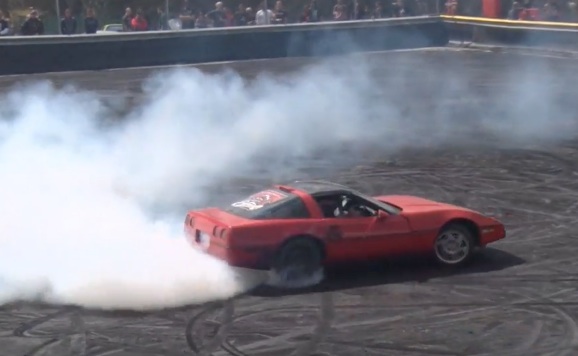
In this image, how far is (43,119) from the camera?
55.0ft

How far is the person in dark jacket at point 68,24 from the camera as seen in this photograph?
1156 inches

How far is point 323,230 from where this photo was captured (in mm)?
9812

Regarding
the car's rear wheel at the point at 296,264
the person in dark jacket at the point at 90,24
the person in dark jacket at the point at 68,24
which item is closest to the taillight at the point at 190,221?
the car's rear wheel at the point at 296,264

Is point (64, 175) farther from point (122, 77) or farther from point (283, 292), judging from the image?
point (122, 77)

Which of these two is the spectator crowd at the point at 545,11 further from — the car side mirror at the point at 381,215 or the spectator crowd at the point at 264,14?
the car side mirror at the point at 381,215

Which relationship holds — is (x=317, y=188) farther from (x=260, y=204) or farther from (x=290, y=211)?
(x=260, y=204)

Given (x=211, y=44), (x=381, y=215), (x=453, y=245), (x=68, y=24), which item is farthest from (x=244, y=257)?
(x=68, y=24)

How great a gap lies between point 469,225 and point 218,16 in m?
21.9

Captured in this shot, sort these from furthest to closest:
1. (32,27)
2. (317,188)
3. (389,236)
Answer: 1. (32,27)
2. (317,188)
3. (389,236)

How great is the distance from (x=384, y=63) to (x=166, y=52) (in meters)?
6.22

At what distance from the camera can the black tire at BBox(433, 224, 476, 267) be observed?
406 inches

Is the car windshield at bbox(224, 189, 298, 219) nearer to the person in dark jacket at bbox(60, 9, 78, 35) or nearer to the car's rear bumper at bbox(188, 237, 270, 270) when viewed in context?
the car's rear bumper at bbox(188, 237, 270, 270)

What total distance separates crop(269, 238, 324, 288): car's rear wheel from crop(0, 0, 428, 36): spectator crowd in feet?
68.6

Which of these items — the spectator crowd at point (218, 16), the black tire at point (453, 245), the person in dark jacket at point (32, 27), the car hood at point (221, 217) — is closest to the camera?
the car hood at point (221, 217)
